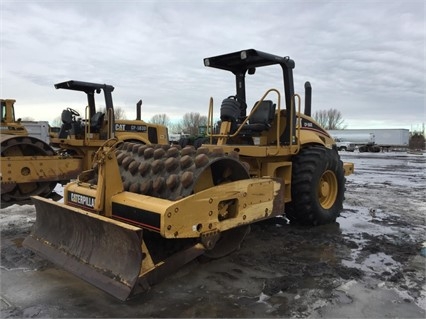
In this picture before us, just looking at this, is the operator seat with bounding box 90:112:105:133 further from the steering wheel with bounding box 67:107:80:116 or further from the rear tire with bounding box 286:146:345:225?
the rear tire with bounding box 286:146:345:225

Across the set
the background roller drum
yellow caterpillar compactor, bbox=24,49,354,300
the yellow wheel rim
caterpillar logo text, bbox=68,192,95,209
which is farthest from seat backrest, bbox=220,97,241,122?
the background roller drum

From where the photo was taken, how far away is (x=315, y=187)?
6.30 metres

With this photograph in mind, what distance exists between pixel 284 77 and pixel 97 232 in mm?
3718

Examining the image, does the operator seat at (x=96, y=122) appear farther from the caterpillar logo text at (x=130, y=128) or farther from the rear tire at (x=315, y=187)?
the rear tire at (x=315, y=187)

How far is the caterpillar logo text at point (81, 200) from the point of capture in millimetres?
4379

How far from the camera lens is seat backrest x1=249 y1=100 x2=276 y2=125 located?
6.53 m

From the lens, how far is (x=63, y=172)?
8453 mm

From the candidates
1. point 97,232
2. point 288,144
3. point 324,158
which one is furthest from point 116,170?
point 324,158

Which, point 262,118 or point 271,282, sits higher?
point 262,118

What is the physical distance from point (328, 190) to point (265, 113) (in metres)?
1.69

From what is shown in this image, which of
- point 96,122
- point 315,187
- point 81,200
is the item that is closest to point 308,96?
point 315,187

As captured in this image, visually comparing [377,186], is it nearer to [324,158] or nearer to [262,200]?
[324,158]

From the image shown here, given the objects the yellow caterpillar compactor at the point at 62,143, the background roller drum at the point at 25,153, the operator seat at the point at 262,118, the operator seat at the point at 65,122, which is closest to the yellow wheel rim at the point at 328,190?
the operator seat at the point at 262,118

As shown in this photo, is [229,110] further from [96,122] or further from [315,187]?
[96,122]
